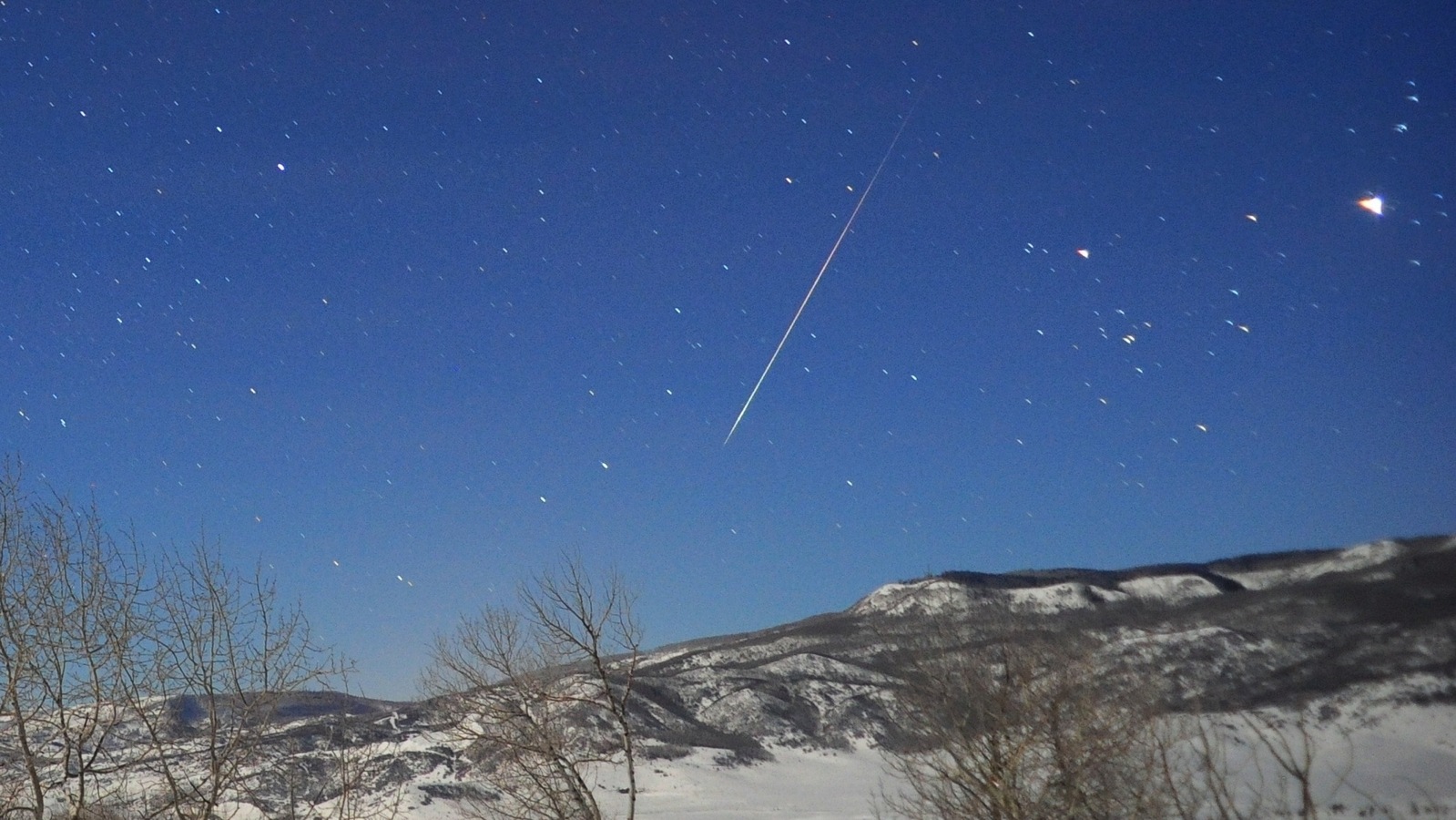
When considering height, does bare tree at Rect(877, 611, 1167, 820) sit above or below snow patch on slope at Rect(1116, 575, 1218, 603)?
below

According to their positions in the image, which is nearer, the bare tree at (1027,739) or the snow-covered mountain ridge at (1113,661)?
the bare tree at (1027,739)

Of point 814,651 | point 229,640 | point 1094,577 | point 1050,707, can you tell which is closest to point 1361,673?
point 814,651

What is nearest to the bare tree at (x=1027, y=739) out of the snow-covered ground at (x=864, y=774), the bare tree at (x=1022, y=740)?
the bare tree at (x=1022, y=740)

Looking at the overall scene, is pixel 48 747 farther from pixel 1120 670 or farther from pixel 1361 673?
pixel 1361 673

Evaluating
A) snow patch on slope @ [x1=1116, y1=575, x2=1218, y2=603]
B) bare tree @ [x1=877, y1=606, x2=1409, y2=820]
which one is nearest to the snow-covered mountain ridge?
snow patch on slope @ [x1=1116, y1=575, x2=1218, y2=603]

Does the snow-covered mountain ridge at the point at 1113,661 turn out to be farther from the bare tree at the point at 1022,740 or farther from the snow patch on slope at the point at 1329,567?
the bare tree at the point at 1022,740

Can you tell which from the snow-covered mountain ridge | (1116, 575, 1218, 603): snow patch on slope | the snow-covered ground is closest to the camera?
the snow-covered ground

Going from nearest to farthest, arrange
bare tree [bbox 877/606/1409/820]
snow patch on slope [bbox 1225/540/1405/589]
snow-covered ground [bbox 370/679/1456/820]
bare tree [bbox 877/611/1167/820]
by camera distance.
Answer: bare tree [bbox 877/606/1409/820] → bare tree [bbox 877/611/1167/820] → snow-covered ground [bbox 370/679/1456/820] → snow patch on slope [bbox 1225/540/1405/589]

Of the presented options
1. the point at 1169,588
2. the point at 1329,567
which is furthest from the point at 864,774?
the point at 1329,567

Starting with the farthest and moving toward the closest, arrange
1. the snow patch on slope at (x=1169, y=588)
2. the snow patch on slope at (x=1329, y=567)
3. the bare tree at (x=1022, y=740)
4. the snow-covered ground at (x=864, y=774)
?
the snow patch on slope at (x=1169, y=588) → the snow patch on slope at (x=1329, y=567) → the snow-covered ground at (x=864, y=774) → the bare tree at (x=1022, y=740)

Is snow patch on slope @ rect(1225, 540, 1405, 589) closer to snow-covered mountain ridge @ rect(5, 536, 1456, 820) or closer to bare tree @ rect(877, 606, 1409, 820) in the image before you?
snow-covered mountain ridge @ rect(5, 536, 1456, 820)

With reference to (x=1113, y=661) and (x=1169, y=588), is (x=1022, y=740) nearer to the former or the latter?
(x=1113, y=661)
